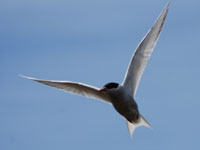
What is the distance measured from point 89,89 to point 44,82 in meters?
0.90

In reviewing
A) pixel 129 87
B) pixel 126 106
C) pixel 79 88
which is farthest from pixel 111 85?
pixel 79 88

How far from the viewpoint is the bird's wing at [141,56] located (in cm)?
1146

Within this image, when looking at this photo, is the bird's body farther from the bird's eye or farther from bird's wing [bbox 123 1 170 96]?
bird's wing [bbox 123 1 170 96]

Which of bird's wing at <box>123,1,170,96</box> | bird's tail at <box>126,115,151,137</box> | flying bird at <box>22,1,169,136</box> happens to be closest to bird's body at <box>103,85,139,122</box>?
flying bird at <box>22,1,169,136</box>

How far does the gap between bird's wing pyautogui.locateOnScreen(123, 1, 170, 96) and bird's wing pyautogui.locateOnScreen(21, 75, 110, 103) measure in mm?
575

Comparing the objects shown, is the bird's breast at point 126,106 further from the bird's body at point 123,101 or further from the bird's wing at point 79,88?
the bird's wing at point 79,88

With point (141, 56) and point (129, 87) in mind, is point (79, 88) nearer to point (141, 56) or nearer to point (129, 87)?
point (129, 87)

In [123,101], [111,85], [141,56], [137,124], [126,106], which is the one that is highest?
[141,56]

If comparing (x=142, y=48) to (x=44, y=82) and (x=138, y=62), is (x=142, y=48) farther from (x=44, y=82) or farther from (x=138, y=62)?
(x=44, y=82)

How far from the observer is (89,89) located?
1174 cm

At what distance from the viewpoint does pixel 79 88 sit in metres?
11.8

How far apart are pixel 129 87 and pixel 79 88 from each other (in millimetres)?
1035

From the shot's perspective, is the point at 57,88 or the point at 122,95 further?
the point at 57,88

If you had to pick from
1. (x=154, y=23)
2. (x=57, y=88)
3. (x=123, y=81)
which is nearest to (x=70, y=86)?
(x=57, y=88)
